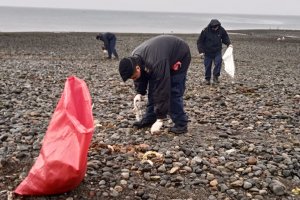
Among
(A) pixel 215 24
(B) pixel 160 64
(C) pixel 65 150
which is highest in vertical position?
(A) pixel 215 24

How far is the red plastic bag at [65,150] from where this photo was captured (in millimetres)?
3842

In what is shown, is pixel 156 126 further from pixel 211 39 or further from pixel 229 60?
pixel 229 60

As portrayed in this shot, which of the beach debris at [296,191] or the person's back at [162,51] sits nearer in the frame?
the beach debris at [296,191]

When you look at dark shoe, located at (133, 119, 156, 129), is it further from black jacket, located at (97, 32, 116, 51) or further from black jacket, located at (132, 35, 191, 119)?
black jacket, located at (97, 32, 116, 51)

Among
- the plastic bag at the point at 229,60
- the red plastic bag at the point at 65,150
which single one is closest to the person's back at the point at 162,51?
the red plastic bag at the point at 65,150

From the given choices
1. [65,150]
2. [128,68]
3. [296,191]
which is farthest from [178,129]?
[65,150]

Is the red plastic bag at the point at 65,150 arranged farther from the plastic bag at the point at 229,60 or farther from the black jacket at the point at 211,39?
the plastic bag at the point at 229,60

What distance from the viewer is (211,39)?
11.3 meters

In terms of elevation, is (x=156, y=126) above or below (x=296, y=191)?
above

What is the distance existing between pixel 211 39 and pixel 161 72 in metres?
6.10

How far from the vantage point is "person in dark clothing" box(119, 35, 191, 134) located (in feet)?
18.0

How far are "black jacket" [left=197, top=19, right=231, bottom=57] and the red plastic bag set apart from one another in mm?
7572

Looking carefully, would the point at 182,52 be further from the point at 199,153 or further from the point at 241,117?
the point at 241,117

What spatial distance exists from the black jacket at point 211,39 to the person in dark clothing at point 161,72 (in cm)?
537
